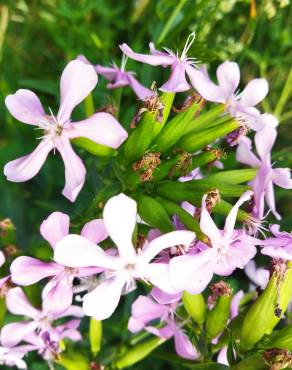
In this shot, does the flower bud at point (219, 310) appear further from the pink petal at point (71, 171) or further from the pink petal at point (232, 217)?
the pink petal at point (71, 171)

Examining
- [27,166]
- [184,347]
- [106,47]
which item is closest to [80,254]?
[27,166]

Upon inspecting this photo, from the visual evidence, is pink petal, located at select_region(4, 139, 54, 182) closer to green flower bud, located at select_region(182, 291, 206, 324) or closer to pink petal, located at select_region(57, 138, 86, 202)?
pink petal, located at select_region(57, 138, 86, 202)

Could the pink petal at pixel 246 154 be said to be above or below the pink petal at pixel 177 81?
below

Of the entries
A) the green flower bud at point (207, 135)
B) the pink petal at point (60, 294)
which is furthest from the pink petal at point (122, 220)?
the green flower bud at point (207, 135)

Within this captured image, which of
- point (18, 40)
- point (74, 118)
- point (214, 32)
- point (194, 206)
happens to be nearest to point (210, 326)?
point (194, 206)

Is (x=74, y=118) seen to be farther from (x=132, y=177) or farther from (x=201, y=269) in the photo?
(x=201, y=269)

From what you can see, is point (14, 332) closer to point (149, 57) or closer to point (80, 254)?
point (80, 254)
